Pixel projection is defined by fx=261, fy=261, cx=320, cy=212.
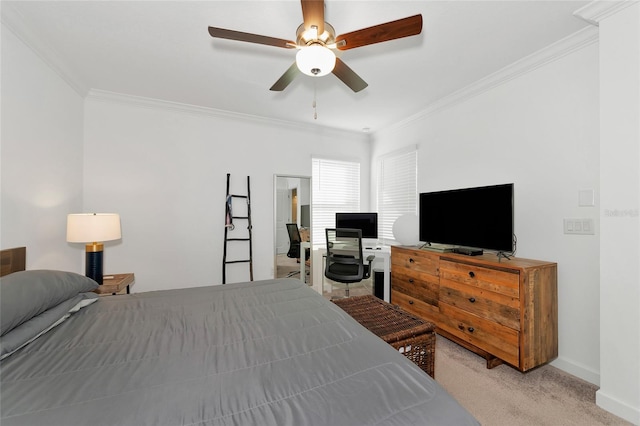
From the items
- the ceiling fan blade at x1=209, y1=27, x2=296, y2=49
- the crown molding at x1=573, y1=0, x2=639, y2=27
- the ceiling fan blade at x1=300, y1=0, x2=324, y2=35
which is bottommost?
the ceiling fan blade at x1=209, y1=27, x2=296, y2=49

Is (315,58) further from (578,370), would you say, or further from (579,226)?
(578,370)

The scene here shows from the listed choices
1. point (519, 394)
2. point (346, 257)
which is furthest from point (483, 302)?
point (346, 257)

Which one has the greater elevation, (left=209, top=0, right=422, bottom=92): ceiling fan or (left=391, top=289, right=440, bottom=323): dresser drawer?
(left=209, top=0, right=422, bottom=92): ceiling fan

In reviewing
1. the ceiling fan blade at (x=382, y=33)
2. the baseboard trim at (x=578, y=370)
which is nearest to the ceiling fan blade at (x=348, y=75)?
the ceiling fan blade at (x=382, y=33)

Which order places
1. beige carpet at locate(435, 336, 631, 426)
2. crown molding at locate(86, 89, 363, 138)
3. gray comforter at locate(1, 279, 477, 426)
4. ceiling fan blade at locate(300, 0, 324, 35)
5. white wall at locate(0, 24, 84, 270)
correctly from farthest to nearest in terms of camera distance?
crown molding at locate(86, 89, 363, 138), white wall at locate(0, 24, 84, 270), beige carpet at locate(435, 336, 631, 426), ceiling fan blade at locate(300, 0, 324, 35), gray comforter at locate(1, 279, 477, 426)

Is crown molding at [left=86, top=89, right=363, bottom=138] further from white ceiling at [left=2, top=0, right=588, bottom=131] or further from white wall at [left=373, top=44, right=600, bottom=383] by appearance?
white wall at [left=373, top=44, right=600, bottom=383]

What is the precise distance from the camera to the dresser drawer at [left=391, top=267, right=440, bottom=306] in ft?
9.04

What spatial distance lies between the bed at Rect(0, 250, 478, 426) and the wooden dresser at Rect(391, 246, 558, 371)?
4.87 feet

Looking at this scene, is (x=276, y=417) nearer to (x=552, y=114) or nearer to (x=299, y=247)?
(x=552, y=114)

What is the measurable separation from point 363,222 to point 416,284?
1.47 meters

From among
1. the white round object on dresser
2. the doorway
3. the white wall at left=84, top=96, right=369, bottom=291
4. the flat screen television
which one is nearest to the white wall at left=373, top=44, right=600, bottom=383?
the flat screen television

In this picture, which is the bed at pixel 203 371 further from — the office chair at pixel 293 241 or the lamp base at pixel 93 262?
the office chair at pixel 293 241

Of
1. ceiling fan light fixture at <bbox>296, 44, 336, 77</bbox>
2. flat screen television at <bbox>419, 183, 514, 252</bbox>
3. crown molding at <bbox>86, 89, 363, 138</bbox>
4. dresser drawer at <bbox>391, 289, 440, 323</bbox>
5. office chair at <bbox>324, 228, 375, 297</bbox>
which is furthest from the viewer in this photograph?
office chair at <bbox>324, 228, 375, 297</bbox>

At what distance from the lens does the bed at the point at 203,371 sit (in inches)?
30.6
